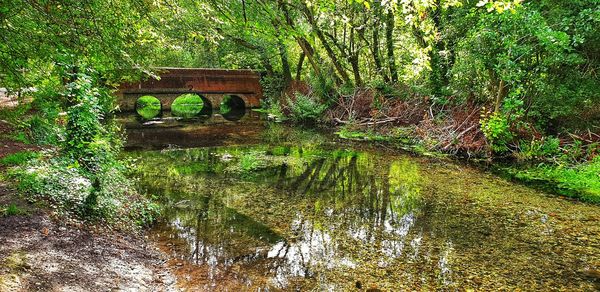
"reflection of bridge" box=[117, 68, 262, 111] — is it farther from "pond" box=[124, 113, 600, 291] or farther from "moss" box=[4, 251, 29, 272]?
"moss" box=[4, 251, 29, 272]

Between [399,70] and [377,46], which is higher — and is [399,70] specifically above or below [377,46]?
below

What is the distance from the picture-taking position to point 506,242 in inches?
204

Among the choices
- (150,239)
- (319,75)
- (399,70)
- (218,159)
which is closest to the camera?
(150,239)

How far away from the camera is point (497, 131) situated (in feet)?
31.7

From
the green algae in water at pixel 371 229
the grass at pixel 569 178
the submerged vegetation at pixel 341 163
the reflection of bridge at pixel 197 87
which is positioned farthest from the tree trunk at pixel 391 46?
the reflection of bridge at pixel 197 87

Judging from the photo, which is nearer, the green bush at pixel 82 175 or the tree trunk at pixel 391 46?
the green bush at pixel 82 175

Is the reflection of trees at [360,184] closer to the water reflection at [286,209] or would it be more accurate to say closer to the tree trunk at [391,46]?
the water reflection at [286,209]

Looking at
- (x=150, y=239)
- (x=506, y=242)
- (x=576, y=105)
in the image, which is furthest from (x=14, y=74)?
(x=576, y=105)

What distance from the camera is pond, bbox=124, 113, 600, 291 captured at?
423 cm

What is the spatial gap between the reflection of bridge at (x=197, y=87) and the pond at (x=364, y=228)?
45.3 ft

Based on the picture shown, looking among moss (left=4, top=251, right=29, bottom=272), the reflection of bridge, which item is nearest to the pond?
moss (left=4, top=251, right=29, bottom=272)

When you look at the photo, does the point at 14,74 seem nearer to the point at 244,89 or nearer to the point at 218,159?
the point at 218,159

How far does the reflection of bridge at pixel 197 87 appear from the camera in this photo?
22.6 metres

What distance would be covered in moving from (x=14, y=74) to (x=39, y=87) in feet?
4.87
